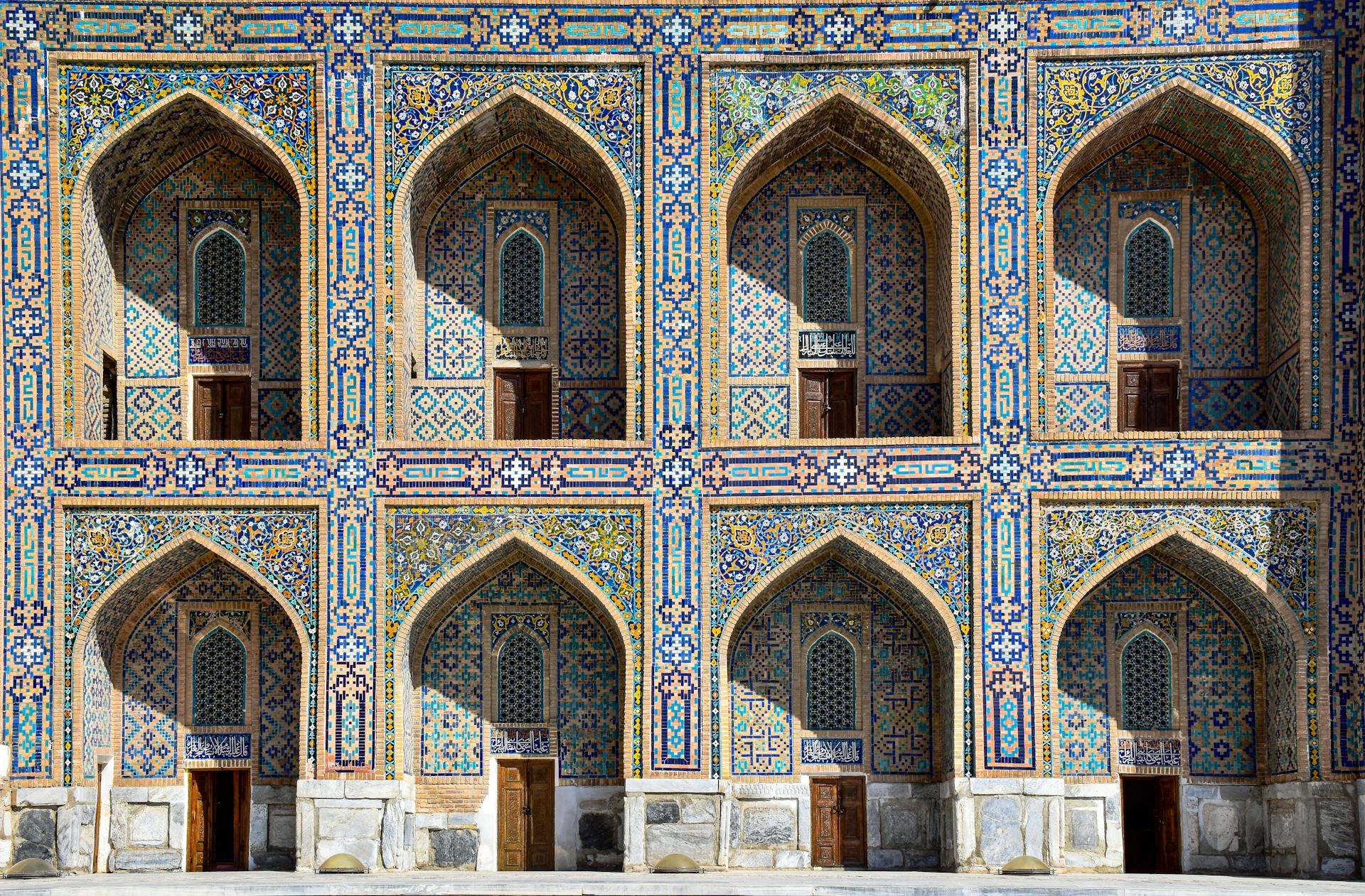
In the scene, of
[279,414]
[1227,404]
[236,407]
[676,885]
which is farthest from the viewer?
[236,407]

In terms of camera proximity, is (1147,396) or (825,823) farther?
(1147,396)

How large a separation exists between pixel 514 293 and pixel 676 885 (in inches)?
202

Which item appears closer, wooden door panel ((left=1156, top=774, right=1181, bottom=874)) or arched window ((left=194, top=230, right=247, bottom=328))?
wooden door panel ((left=1156, top=774, right=1181, bottom=874))

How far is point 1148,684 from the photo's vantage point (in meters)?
12.9

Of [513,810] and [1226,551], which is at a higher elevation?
[1226,551]

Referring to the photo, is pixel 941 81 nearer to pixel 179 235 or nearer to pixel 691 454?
pixel 691 454

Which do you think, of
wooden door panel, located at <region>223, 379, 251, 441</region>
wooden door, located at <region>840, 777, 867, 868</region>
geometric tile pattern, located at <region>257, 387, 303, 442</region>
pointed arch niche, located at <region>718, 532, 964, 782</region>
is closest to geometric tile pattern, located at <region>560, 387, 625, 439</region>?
pointed arch niche, located at <region>718, 532, 964, 782</region>

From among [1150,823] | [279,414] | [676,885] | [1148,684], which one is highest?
[279,414]

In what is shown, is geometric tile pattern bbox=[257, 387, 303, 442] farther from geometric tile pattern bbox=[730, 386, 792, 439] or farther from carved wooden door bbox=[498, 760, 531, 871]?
geometric tile pattern bbox=[730, 386, 792, 439]

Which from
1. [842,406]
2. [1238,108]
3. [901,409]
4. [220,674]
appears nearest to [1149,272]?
[1238,108]

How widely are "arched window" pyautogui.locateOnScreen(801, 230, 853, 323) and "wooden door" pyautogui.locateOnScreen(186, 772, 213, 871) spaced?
637cm

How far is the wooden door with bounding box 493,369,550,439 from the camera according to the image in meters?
13.4

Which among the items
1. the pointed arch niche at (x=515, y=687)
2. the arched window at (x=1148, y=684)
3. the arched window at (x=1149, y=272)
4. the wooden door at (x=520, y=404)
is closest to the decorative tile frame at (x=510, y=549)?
the pointed arch niche at (x=515, y=687)

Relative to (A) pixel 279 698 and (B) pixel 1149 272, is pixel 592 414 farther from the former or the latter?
(B) pixel 1149 272
